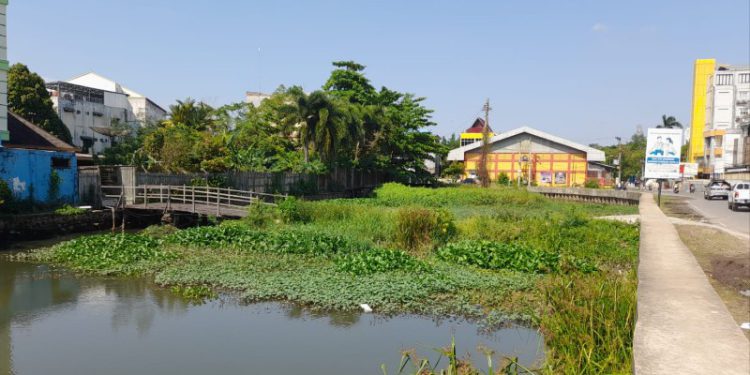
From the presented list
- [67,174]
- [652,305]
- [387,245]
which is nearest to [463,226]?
[387,245]

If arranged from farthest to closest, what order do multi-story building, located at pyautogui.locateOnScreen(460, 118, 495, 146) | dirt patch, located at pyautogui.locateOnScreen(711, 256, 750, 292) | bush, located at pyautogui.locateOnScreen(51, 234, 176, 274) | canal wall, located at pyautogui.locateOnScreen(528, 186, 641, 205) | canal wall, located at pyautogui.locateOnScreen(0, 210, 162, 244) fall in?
multi-story building, located at pyautogui.locateOnScreen(460, 118, 495, 146), canal wall, located at pyautogui.locateOnScreen(528, 186, 641, 205), canal wall, located at pyautogui.locateOnScreen(0, 210, 162, 244), bush, located at pyautogui.locateOnScreen(51, 234, 176, 274), dirt patch, located at pyautogui.locateOnScreen(711, 256, 750, 292)

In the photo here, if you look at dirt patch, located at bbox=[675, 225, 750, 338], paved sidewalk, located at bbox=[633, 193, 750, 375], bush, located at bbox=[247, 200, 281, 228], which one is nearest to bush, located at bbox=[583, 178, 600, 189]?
dirt patch, located at bbox=[675, 225, 750, 338]

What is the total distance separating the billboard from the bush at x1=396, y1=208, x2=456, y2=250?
13684 mm

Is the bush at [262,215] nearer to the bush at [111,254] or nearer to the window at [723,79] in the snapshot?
the bush at [111,254]

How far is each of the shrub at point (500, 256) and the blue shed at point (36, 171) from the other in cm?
1658

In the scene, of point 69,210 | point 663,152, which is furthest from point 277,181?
point 663,152

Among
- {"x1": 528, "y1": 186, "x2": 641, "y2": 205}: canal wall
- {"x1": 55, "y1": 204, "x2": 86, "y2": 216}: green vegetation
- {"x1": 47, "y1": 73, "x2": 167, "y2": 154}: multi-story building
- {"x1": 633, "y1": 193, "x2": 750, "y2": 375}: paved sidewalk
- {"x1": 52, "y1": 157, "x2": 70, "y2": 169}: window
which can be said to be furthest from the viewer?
{"x1": 47, "y1": 73, "x2": 167, "y2": 154}: multi-story building

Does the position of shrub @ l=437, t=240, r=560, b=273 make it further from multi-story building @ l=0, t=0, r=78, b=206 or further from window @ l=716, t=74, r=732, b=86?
window @ l=716, t=74, r=732, b=86

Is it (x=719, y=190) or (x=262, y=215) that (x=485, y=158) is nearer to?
(x=719, y=190)

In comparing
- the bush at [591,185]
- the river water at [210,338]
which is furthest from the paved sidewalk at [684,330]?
the bush at [591,185]

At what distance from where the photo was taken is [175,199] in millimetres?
22594

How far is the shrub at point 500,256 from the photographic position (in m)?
11.6

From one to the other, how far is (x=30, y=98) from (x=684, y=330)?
38656 mm

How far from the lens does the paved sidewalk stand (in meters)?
3.46
